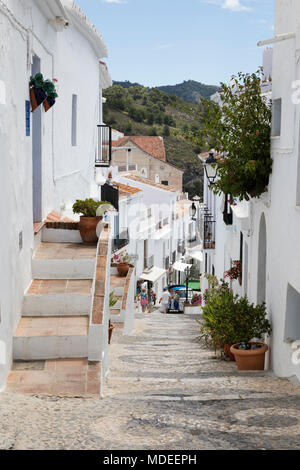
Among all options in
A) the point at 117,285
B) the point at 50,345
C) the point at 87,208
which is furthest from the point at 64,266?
the point at 117,285

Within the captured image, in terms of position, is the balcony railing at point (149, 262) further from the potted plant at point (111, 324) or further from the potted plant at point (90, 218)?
the potted plant at point (90, 218)

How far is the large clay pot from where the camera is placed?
10820mm

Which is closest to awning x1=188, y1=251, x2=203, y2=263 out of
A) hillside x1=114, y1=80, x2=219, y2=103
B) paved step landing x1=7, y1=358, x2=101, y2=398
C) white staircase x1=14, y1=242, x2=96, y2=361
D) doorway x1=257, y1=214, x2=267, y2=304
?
doorway x1=257, y1=214, x2=267, y2=304

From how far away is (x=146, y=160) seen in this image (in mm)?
59219

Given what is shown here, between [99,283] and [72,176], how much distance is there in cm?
712

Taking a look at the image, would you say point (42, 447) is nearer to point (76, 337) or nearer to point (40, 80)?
point (76, 337)

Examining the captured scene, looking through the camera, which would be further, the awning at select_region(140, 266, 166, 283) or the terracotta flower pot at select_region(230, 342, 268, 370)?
the awning at select_region(140, 266, 166, 283)

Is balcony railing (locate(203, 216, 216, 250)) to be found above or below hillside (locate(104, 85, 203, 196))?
below

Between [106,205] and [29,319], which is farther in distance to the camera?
[106,205]

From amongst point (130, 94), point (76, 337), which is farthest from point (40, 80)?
Result: point (130, 94)

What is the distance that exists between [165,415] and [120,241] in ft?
75.8

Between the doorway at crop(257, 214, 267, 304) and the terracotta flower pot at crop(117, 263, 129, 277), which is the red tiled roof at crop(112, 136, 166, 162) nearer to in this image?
the terracotta flower pot at crop(117, 263, 129, 277)

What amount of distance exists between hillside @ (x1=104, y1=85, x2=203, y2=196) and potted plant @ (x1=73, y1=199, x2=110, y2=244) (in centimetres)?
6357

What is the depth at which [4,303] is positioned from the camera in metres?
7.23
